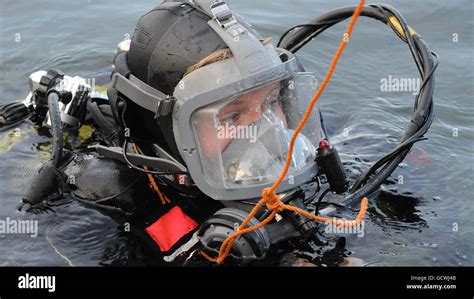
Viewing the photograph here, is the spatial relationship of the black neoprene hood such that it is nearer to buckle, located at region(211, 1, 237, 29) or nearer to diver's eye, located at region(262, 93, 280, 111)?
Result: buckle, located at region(211, 1, 237, 29)

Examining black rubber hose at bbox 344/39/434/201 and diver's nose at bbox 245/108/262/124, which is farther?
black rubber hose at bbox 344/39/434/201

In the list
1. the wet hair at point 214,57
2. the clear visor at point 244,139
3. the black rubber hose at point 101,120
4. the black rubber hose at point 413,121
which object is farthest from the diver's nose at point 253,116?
the black rubber hose at point 101,120

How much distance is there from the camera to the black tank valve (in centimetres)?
326

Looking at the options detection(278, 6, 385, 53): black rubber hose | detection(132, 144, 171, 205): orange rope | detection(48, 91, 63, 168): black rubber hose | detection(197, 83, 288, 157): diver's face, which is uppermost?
detection(278, 6, 385, 53): black rubber hose

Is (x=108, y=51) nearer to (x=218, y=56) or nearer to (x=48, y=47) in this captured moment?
(x=48, y=47)

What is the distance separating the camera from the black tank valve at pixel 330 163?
326cm

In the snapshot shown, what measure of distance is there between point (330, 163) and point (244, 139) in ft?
1.52

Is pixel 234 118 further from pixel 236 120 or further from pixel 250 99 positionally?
pixel 250 99

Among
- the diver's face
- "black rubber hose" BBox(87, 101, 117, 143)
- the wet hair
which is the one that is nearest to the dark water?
"black rubber hose" BBox(87, 101, 117, 143)

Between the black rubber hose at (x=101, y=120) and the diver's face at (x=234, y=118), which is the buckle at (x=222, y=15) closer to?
the diver's face at (x=234, y=118)

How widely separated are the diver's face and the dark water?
0.75 meters

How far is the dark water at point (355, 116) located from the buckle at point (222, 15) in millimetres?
1248

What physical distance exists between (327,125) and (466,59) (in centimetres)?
180

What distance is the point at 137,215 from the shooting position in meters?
3.58
